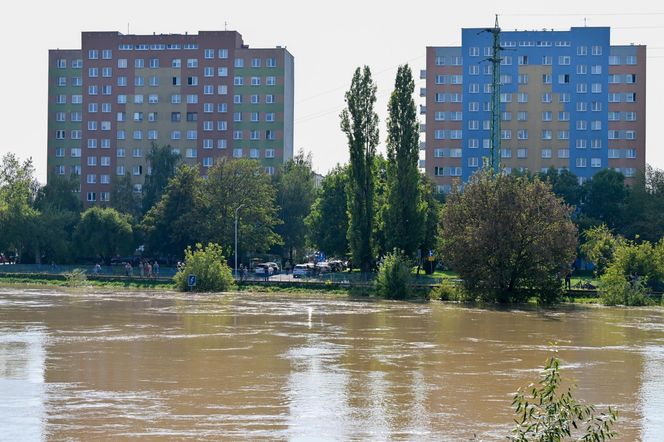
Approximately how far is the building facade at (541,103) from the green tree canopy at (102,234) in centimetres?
5046

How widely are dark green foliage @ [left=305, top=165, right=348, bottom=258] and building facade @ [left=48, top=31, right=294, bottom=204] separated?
48858 millimetres

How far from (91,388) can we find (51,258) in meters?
78.0

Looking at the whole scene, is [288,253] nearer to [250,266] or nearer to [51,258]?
[250,266]

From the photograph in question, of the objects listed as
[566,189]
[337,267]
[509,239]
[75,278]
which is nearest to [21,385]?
[509,239]

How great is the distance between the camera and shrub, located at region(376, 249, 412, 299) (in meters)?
67.4

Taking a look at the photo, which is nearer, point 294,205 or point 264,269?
point 264,269

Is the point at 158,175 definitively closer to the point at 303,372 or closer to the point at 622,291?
the point at 622,291

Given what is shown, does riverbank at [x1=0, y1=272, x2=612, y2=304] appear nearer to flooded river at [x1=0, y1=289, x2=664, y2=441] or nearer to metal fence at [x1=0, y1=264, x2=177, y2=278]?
metal fence at [x1=0, y1=264, x2=177, y2=278]

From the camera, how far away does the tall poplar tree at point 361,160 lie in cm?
7494

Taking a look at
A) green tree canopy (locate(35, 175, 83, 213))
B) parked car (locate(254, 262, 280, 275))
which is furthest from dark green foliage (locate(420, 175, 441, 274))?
green tree canopy (locate(35, 175, 83, 213))

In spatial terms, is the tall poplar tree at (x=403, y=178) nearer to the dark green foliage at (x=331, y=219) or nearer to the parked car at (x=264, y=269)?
the parked car at (x=264, y=269)

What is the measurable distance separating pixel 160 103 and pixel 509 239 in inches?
3740

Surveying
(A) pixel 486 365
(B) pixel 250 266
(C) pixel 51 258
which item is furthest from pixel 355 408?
(C) pixel 51 258

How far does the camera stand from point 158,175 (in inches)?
4641
